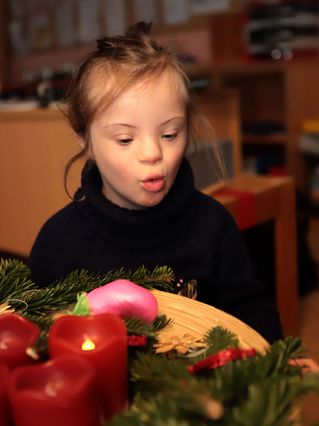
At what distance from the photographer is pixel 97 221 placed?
37.1 inches

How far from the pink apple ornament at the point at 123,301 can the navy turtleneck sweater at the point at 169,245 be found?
12.9 inches

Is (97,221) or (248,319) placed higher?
(97,221)

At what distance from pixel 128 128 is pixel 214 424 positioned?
482 millimetres

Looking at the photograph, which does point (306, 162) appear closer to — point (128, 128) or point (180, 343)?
point (128, 128)

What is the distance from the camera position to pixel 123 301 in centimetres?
56

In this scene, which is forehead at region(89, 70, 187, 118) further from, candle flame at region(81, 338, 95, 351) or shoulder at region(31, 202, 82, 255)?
candle flame at region(81, 338, 95, 351)

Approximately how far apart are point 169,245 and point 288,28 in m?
2.41

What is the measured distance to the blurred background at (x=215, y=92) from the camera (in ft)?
5.95

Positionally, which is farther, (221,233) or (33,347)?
(221,233)

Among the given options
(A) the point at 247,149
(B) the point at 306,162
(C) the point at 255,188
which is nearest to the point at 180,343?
(C) the point at 255,188

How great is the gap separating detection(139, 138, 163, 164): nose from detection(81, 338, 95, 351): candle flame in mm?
365

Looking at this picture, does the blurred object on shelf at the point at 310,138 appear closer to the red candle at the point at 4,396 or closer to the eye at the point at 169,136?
the eye at the point at 169,136

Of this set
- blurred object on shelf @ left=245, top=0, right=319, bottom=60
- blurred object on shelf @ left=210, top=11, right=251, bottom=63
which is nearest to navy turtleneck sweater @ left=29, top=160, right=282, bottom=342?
blurred object on shelf @ left=245, top=0, right=319, bottom=60

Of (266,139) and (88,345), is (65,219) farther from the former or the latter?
(266,139)
